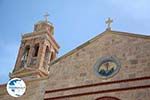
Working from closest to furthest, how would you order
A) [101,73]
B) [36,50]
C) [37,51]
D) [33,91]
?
[101,73]
[33,91]
[37,51]
[36,50]

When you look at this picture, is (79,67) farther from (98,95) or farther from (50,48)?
(50,48)

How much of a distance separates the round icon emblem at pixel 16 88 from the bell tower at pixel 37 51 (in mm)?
12033

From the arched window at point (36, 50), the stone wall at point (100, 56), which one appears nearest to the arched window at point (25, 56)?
the arched window at point (36, 50)

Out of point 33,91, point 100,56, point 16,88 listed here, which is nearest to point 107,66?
point 100,56

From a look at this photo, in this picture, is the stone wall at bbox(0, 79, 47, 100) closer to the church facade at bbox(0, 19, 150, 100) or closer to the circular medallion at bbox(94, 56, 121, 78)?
the church facade at bbox(0, 19, 150, 100)

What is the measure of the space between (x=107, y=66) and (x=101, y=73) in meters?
0.51

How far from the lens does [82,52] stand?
20516 millimetres

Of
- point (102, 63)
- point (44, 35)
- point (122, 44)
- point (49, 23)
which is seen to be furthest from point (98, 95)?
point (49, 23)

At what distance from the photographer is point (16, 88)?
20984 mm

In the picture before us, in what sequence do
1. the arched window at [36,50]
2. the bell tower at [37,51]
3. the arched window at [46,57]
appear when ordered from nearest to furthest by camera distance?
the bell tower at [37,51] → the arched window at [46,57] → the arched window at [36,50]

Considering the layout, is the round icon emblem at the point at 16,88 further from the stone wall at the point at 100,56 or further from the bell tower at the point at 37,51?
the bell tower at the point at 37,51

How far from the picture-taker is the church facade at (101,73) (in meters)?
17.8

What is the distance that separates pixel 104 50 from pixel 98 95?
2865 millimetres

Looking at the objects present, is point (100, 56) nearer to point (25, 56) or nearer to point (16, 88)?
point (16, 88)
